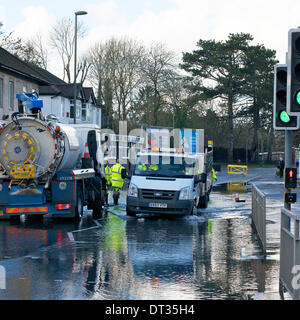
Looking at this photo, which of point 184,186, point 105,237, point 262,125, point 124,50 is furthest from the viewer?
point 262,125

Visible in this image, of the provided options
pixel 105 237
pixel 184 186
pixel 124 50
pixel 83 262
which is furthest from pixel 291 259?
pixel 124 50

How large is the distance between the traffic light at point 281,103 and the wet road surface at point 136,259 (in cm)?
234

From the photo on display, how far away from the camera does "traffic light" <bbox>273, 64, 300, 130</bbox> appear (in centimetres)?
1104

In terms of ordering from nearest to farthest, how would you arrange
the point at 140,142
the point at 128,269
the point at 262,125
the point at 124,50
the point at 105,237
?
1. the point at 128,269
2. the point at 105,237
3. the point at 140,142
4. the point at 124,50
5. the point at 262,125

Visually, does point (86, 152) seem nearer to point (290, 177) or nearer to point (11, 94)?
point (290, 177)

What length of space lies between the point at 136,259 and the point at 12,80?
107ft

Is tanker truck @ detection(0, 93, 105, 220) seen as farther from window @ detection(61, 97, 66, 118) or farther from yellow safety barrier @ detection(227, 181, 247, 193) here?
window @ detection(61, 97, 66, 118)

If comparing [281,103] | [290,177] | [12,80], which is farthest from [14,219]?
[12,80]

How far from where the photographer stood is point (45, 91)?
208 ft

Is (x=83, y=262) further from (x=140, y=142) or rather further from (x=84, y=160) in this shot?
(x=140, y=142)

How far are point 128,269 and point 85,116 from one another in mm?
60370

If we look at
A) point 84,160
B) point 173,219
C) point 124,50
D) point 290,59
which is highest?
point 124,50

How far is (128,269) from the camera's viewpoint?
1080cm

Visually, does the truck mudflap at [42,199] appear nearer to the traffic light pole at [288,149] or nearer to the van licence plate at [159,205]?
the van licence plate at [159,205]
